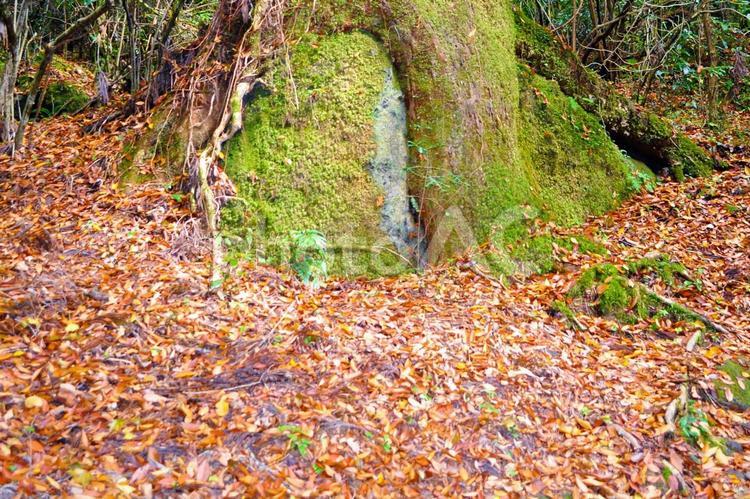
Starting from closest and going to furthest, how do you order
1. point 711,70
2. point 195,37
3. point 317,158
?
1. point 317,158
2. point 195,37
3. point 711,70

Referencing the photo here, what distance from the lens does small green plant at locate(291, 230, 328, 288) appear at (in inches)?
218

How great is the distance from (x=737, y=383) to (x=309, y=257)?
12.7ft

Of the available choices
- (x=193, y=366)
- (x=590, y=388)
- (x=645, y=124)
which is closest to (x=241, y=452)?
(x=193, y=366)

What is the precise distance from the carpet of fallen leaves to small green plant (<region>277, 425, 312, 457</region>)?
0.04ft

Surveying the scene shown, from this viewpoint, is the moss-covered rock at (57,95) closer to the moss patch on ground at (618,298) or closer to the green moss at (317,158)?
the green moss at (317,158)

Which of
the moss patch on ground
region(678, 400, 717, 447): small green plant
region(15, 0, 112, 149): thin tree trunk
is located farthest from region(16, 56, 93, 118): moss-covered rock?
region(678, 400, 717, 447): small green plant

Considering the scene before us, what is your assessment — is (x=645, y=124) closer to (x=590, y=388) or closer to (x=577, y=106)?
(x=577, y=106)

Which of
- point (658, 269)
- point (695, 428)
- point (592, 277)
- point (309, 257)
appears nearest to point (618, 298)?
point (592, 277)

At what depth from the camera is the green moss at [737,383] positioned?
444cm

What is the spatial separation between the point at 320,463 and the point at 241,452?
453 mm

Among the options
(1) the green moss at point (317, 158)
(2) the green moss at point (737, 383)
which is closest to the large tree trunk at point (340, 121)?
(1) the green moss at point (317, 158)

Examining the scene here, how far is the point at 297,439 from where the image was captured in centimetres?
337

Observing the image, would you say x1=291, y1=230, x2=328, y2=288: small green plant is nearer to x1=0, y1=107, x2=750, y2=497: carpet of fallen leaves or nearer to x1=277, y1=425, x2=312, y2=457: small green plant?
x1=0, y1=107, x2=750, y2=497: carpet of fallen leaves

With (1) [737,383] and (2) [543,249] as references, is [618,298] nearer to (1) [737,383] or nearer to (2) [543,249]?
(2) [543,249]
